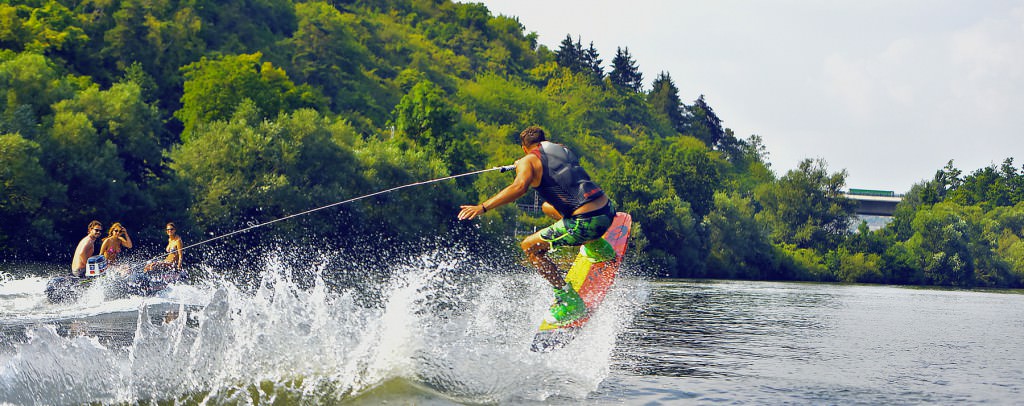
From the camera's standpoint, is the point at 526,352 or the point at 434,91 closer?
the point at 526,352

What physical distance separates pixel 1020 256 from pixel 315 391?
90430 millimetres

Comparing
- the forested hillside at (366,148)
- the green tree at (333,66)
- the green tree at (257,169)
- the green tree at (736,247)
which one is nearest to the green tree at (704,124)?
the forested hillside at (366,148)

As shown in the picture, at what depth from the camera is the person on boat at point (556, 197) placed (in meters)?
11.6

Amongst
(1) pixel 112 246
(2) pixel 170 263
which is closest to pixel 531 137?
(2) pixel 170 263

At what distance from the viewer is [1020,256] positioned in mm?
87875

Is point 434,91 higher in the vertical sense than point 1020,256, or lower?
higher

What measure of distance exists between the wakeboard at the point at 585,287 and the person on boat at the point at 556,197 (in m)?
0.35

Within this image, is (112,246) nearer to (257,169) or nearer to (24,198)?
(24,198)

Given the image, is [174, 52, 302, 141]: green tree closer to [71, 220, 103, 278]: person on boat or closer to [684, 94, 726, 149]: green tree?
[71, 220, 103, 278]: person on boat

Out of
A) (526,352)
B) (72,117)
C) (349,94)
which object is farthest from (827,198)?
(526,352)

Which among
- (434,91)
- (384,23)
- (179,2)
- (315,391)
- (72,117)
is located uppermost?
(384,23)

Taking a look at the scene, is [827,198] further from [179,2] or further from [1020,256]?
[179,2]

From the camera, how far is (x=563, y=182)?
1177cm

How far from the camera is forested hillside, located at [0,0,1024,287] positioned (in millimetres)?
42094
